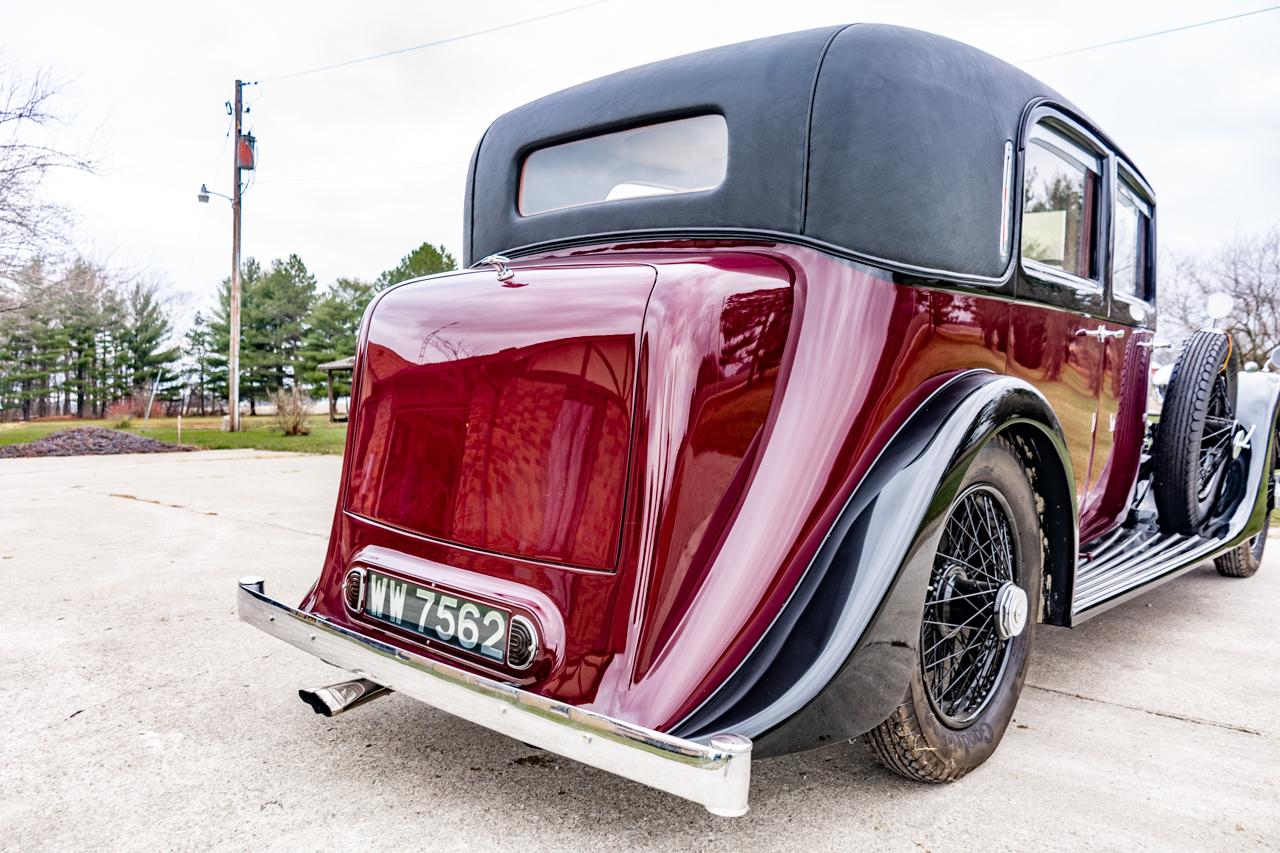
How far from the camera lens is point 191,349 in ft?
137

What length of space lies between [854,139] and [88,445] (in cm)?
1422

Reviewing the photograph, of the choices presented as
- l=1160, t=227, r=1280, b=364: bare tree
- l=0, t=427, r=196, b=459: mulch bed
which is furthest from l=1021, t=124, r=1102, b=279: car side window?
l=1160, t=227, r=1280, b=364: bare tree

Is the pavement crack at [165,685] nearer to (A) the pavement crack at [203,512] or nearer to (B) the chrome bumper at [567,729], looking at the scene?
(B) the chrome bumper at [567,729]

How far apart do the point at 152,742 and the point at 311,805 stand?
2.31 feet

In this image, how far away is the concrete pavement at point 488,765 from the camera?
188cm

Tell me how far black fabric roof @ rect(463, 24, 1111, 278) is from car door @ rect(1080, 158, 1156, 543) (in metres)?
1.07

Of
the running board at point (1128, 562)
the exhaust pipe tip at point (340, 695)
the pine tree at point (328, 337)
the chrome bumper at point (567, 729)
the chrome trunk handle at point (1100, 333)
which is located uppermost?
the pine tree at point (328, 337)

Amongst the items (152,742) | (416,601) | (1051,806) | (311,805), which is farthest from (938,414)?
(152,742)

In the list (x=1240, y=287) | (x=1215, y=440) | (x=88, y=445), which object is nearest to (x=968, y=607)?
(x=1215, y=440)

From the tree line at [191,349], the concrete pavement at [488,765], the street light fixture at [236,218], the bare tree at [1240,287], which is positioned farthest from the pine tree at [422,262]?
the concrete pavement at [488,765]

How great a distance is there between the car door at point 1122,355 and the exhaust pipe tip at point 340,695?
261 cm

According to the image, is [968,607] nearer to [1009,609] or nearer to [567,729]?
[1009,609]

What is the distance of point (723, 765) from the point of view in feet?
4.81

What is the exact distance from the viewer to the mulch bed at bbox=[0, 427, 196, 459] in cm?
1223
